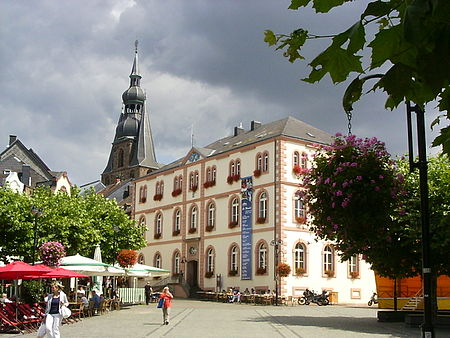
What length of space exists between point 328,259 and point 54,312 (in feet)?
117

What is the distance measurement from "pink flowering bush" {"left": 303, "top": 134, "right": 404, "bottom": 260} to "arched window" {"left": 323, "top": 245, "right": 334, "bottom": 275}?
2512cm

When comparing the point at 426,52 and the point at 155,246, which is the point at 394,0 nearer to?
the point at 426,52

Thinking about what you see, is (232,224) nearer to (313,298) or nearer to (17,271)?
(313,298)

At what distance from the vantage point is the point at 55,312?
48.6 ft

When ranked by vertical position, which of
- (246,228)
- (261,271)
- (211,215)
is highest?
(211,215)

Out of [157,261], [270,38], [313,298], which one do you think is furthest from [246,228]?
[270,38]

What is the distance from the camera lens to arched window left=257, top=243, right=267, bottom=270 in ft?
155

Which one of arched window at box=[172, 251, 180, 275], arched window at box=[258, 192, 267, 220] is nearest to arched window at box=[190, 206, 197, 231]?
arched window at box=[172, 251, 180, 275]

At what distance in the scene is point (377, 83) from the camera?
2.08 meters

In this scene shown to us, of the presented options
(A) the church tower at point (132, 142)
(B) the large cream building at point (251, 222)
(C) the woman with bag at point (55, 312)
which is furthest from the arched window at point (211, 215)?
(A) the church tower at point (132, 142)

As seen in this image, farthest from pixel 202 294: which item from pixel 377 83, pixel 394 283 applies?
pixel 377 83

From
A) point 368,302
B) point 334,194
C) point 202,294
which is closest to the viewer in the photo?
point 334,194

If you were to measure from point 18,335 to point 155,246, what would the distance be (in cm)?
4206

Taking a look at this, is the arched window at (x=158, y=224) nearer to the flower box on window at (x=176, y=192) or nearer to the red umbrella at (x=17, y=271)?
the flower box on window at (x=176, y=192)
